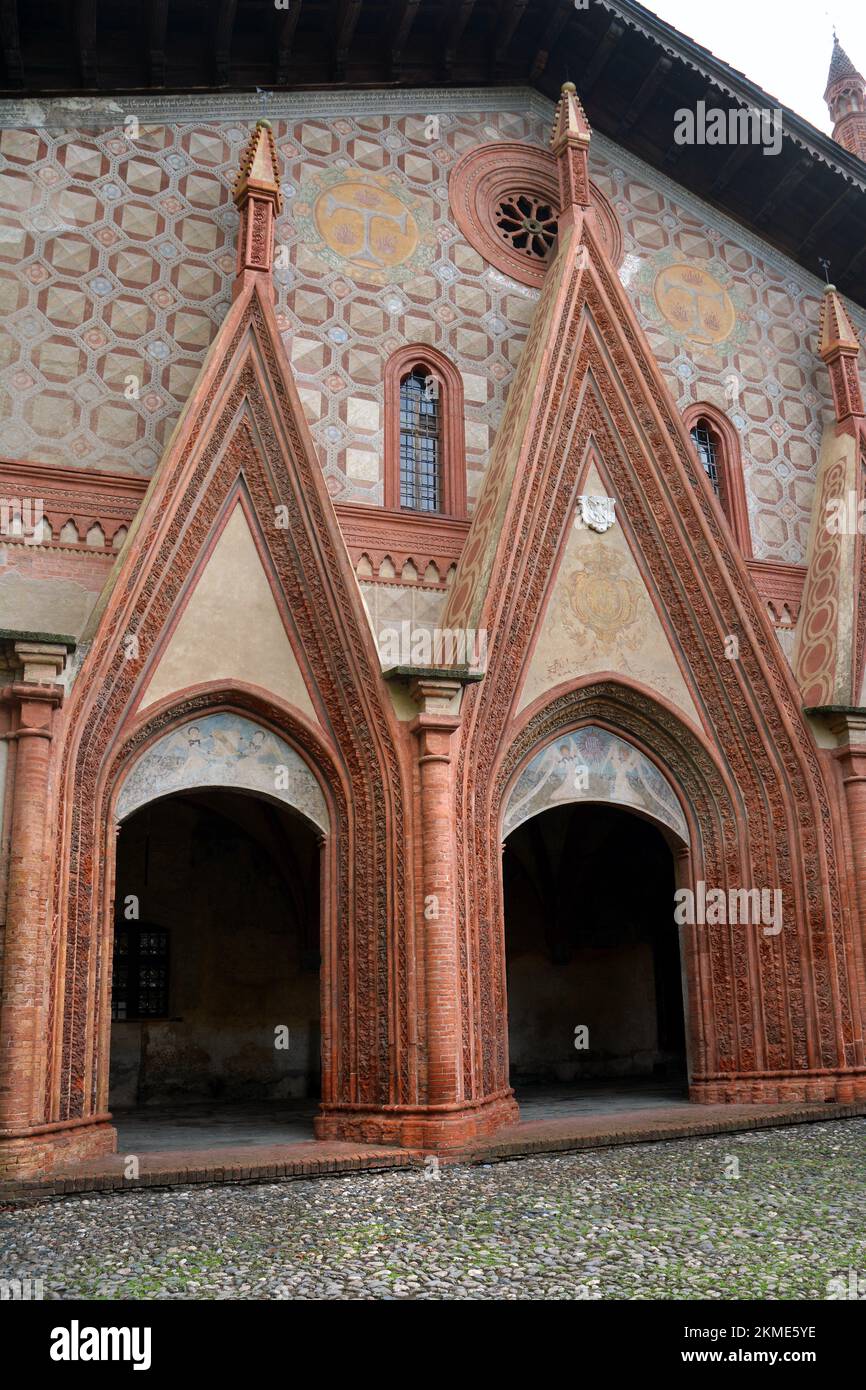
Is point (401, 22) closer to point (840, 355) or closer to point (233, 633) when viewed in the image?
point (840, 355)

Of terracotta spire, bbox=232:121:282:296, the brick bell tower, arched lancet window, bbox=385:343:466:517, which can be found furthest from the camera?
the brick bell tower

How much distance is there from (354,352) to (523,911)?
9.15 m

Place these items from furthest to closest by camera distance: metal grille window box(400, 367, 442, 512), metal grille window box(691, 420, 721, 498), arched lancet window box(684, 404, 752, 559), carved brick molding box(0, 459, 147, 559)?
metal grille window box(691, 420, 721, 498)
arched lancet window box(684, 404, 752, 559)
metal grille window box(400, 367, 442, 512)
carved brick molding box(0, 459, 147, 559)

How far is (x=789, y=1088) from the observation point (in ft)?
43.4

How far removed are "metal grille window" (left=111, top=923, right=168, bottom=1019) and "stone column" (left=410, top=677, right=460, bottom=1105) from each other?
22.5ft

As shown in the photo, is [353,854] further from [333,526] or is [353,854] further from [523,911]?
[523,911]

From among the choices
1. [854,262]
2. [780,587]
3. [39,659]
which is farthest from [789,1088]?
[854,262]

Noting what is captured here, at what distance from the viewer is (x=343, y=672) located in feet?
40.7

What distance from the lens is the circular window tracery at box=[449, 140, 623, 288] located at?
643 inches

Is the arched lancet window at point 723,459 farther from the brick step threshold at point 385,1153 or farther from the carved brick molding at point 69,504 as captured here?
the carved brick molding at point 69,504

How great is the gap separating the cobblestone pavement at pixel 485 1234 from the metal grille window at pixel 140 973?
760 centimetres

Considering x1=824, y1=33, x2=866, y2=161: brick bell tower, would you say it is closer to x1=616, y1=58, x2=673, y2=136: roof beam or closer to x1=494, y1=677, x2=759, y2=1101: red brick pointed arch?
x1=616, y1=58, x2=673, y2=136: roof beam

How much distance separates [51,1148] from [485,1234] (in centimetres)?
415

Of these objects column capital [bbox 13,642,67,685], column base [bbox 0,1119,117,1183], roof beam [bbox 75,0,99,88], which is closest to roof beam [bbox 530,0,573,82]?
roof beam [bbox 75,0,99,88]
